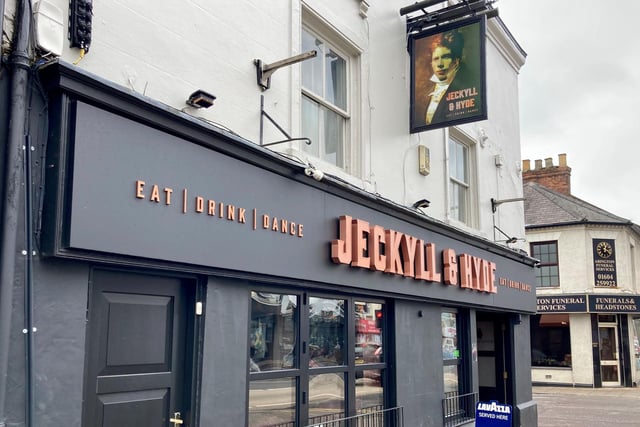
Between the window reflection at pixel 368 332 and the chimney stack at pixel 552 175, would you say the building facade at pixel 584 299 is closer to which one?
the chimney stack at pixel 552 175

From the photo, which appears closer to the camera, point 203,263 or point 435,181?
point 203,263

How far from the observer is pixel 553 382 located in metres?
26.9

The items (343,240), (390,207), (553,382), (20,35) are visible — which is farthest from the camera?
(553,382)

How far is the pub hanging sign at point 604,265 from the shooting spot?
26562mm

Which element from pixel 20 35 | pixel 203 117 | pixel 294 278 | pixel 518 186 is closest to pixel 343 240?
pixel 294 278

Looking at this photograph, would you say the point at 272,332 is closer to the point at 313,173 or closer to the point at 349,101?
the point at 313,173

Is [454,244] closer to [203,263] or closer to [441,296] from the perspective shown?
[441,296]

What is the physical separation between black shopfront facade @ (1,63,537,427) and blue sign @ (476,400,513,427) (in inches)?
47.7

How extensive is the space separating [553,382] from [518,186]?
15.4 metres

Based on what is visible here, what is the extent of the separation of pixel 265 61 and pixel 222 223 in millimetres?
2004

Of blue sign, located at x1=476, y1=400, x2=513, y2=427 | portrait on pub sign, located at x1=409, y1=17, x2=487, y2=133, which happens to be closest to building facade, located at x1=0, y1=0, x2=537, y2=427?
portrait on pub sign, located at x1=409, y1=17, x2=487, y2=133

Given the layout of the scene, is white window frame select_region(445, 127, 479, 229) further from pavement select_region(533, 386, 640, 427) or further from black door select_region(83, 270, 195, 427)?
black door select_region(83, 270, 195, 427)

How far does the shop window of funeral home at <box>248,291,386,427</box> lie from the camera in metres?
6.52

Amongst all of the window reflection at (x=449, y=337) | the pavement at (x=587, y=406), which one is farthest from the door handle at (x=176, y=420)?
the pavement at (x=587, y=406)
